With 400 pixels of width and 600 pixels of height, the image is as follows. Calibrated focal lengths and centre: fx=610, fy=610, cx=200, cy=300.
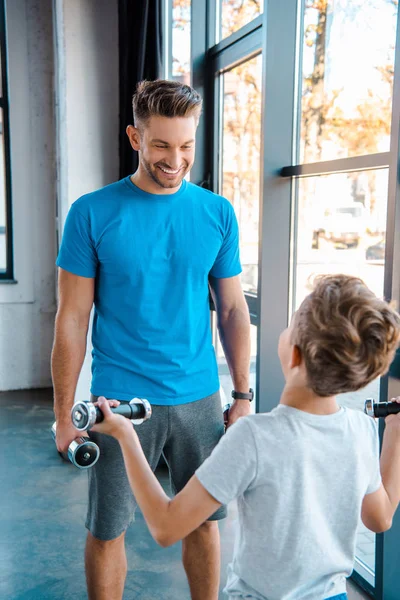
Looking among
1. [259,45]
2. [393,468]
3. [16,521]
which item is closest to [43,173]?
[259,45]

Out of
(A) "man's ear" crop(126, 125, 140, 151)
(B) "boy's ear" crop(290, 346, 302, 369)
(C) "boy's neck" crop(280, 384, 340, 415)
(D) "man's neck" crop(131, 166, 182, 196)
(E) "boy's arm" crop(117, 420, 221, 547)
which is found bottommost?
(E) "boy's arm" crop(117, 420, 221, 547)

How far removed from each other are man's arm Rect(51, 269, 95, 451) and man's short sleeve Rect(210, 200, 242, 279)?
36 cm

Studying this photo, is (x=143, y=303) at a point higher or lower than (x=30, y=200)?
lower

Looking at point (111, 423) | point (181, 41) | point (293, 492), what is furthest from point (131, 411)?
point (181, 41)

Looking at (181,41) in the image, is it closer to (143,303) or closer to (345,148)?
(345,148)

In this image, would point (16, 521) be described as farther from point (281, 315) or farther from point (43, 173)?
point (43, 173)

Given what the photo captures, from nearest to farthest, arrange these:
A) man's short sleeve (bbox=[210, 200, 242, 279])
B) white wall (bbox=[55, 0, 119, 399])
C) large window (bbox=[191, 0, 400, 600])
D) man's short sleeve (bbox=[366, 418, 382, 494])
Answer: man's short sleeve (bbox=[366, 418, 382, 494]) → man's short sleeve (bbox=[210, 200, 242, 279]) → large window (bbox=[191, 0, 400, 600]) → white wall (bbox=[55, 0, 119, 399])

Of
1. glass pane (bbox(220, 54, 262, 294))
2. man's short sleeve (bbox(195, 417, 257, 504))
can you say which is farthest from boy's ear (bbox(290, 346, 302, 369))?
glass pane (bbox(220, 54, 262, 294))

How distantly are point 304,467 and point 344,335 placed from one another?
0.23 metres

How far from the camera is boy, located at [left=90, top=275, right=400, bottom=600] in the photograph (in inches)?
36.5

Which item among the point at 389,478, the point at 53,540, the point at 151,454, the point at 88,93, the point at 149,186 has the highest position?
the point at 88,93

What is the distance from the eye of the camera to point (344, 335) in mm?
908

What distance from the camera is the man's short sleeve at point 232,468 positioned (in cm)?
95

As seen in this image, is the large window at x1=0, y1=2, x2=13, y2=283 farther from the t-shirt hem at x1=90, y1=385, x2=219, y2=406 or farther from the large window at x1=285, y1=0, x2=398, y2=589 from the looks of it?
the t-shirt hem at x1=90, y1=385, x2=219, y2=406
